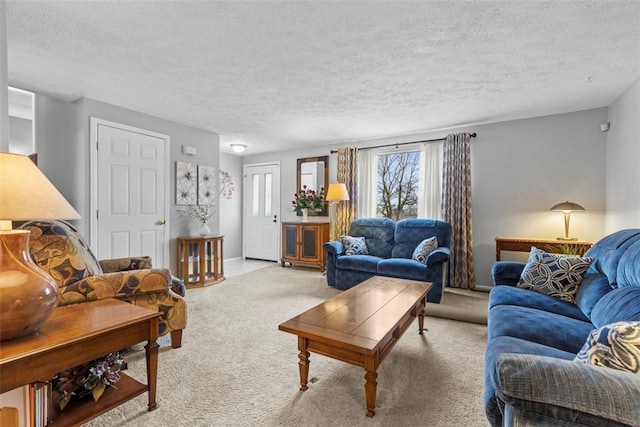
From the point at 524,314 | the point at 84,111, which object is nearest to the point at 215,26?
the point at 84,111

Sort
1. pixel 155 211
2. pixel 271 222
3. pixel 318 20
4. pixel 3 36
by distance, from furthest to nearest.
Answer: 1. pixel 271 222
2. pixel 155 211
3. pixel 318 20
4. pixel 3 36

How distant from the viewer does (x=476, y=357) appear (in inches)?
86.4

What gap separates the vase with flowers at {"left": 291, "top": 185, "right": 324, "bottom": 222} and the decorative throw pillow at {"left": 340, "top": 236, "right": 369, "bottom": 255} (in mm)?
1354

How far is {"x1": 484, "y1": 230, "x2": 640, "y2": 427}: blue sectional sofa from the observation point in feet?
2.59

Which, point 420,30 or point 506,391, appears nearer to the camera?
point 506,391

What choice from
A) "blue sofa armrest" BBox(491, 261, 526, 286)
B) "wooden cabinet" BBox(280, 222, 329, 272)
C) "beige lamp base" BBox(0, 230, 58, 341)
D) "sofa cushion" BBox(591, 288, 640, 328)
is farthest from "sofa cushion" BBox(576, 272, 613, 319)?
"wooden cabinet" BBox(280, 222, 329, 272)

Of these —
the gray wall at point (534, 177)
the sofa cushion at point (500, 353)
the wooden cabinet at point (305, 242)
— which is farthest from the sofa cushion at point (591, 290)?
the wooden cabinet at point (305, 242)

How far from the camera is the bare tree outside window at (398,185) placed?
15.8ft

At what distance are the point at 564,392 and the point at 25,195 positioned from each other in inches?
78.9

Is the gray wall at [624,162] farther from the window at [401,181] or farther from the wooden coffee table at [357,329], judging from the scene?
the wooden coffee table at [357,329]

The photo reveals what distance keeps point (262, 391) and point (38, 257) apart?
1616 millimetres

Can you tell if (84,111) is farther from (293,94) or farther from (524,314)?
(524,314)

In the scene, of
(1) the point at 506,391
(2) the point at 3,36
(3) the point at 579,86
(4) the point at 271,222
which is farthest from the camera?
(4) the point at 271,222

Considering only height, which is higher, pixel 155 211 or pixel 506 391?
pixel 155 211
